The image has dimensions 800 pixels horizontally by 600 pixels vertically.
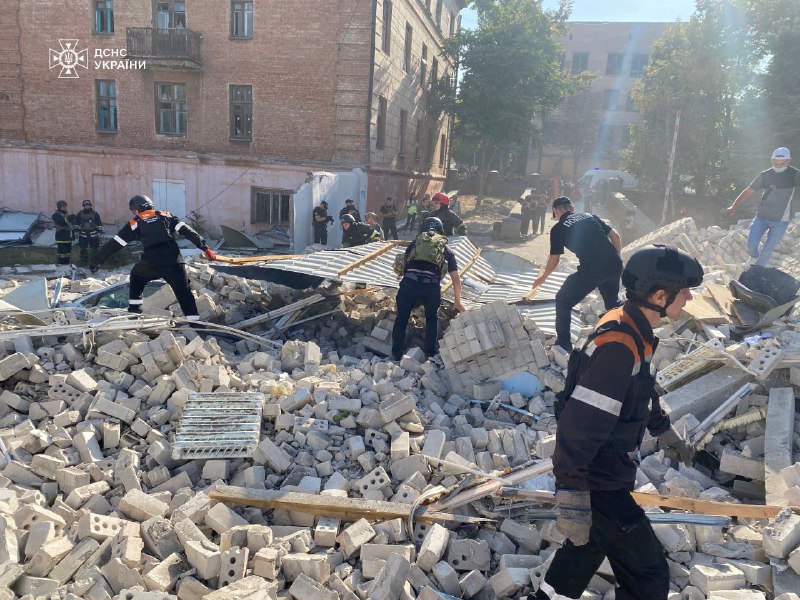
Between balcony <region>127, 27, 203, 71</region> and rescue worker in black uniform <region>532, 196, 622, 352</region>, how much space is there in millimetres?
14880

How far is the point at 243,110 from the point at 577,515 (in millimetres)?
17464

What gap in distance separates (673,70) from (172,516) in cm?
2210

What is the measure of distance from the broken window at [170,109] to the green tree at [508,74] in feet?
34.5

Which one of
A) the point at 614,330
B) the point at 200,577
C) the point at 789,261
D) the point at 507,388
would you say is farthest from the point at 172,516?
the point at 789,261

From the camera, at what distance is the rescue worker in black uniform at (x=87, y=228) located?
12.7 meters

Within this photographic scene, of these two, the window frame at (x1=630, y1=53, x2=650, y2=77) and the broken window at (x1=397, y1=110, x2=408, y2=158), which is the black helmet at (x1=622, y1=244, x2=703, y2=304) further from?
the window frame at (x1=630, y1=53, x2=650, y2=77)

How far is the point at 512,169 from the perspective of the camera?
1430 inches

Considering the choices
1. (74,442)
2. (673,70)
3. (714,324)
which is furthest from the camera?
(673,70)

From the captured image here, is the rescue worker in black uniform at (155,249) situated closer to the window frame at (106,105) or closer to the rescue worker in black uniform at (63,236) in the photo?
the rescue worker in black uniform at (63,236)

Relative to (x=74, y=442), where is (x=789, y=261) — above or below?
above

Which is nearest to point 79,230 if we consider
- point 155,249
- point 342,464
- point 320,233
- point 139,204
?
point 320,233

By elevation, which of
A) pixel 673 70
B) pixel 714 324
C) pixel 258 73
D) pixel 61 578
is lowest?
pixel 61 578

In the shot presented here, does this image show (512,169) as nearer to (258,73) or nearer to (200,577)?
(258,73)

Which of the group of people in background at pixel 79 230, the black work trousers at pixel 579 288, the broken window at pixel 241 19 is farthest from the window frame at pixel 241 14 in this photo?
the black work trousers at pixel 579 288
